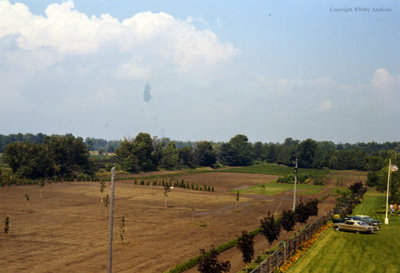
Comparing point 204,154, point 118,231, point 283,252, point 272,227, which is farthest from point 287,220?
point 204,154

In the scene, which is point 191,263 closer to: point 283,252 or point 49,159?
point 283,252

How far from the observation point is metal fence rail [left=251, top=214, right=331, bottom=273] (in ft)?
77.7

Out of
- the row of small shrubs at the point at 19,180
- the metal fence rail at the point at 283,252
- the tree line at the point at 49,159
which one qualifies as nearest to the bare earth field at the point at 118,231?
the metal fence rail at the point at 283,252

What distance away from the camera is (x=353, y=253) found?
102 feet

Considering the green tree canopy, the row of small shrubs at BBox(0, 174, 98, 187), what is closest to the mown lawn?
the row of small shrubs at BBox(0, 174, 98, 187)

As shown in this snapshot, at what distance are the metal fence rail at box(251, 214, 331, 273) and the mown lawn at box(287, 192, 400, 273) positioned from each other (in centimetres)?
94

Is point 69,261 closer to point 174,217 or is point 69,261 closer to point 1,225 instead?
point 1,225

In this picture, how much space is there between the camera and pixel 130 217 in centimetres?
5081

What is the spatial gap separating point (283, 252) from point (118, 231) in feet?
67.5

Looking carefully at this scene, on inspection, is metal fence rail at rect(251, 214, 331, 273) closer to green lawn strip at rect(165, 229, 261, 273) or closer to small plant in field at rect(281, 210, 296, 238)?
small plant in field at rect(281, 210, 296, 238)

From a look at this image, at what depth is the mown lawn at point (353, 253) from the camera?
2711 centimetres

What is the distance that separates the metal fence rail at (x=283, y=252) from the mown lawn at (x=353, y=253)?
3.10ft

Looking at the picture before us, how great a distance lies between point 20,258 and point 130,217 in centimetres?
2119

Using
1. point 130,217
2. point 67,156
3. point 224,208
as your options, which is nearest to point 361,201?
point 224,208
